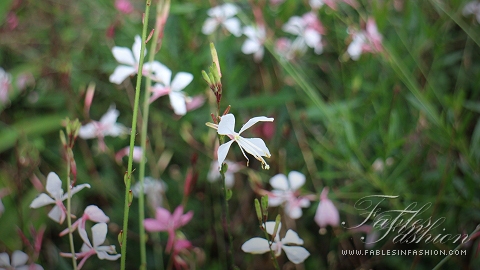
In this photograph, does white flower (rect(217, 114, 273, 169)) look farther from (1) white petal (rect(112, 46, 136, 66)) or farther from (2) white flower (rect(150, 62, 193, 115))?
(1) white petal (rect(112, 46, 136, 66))

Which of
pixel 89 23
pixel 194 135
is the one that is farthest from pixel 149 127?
pixel 89 23

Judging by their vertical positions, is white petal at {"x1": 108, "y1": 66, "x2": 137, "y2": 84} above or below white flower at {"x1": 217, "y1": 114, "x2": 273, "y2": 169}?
above

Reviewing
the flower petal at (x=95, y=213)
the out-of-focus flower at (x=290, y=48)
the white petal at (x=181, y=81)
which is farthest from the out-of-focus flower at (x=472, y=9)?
the flower petal at (x=95, y=213)

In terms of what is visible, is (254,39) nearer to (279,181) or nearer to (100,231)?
(279,181)

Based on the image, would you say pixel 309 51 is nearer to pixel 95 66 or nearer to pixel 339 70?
pixel 339 70

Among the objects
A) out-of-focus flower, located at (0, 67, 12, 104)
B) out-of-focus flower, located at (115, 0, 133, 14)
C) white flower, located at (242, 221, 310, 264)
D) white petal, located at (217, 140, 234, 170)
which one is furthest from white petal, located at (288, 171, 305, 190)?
out-of-focus flower, located at (0, 67, 12, 104)

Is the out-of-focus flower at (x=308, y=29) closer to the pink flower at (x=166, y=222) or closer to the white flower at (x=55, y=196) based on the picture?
the pink flower at (x=166, y=222)

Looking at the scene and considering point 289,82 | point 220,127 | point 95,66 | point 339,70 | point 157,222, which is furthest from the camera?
point 95,66
